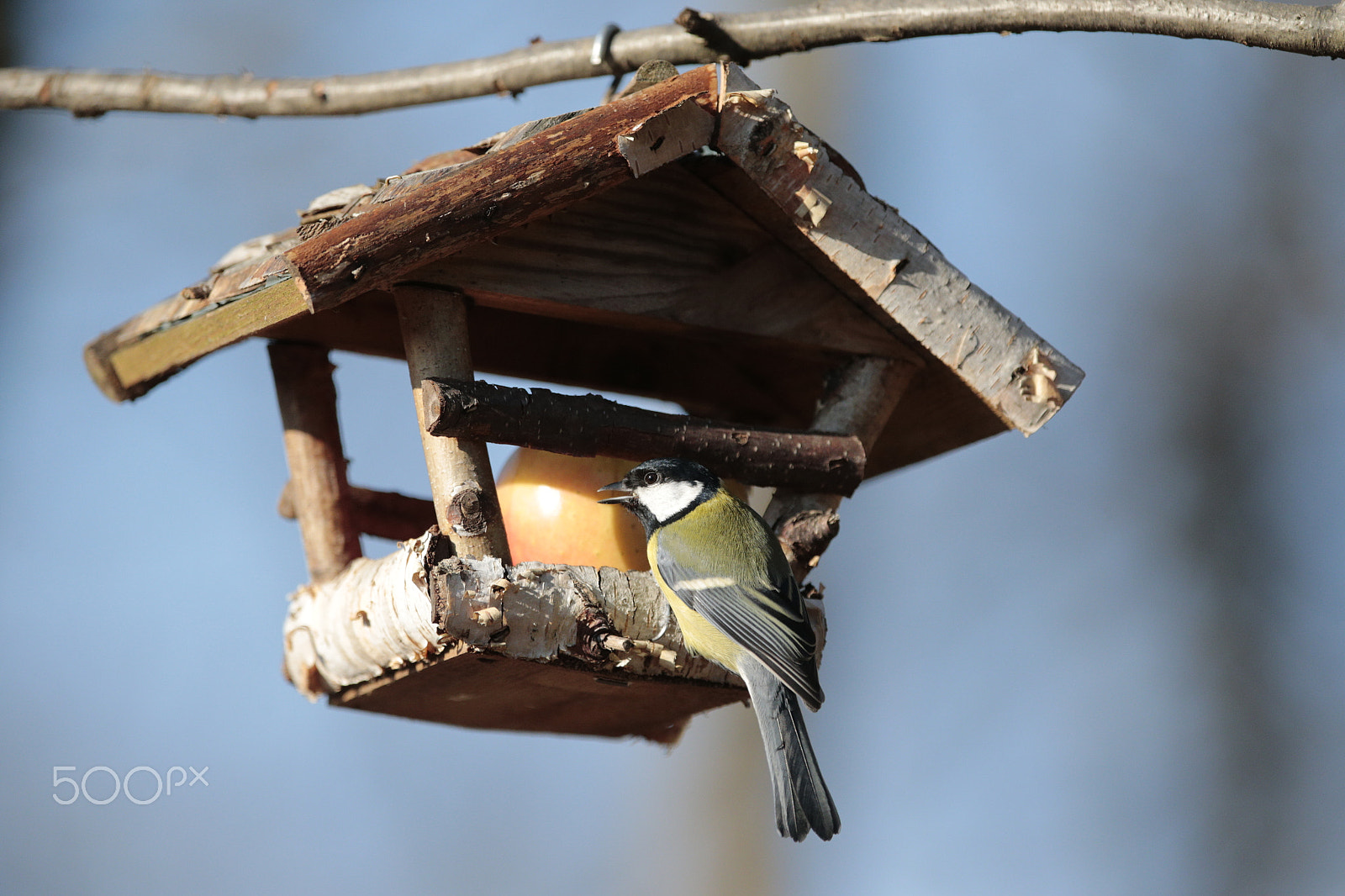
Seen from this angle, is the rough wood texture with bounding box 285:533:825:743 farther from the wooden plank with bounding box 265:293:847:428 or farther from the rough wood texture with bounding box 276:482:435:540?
the wooden plank with bounding box 265:293:847:428

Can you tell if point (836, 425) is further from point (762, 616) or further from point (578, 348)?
point (578, 348)

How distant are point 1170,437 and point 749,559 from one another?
4338 mm

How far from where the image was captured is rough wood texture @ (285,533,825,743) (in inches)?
66.9

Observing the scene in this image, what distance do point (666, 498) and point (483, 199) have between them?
66cm

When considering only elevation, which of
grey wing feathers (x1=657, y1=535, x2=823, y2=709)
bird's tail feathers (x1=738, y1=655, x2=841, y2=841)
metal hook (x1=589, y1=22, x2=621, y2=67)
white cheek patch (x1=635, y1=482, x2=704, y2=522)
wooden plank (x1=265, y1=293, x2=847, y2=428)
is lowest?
bird's tail feathers (x1=738, y1=655, x2=841, y2=841)

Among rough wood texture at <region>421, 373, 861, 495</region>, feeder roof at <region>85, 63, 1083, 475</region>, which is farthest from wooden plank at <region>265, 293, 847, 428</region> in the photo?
rough wood texture at <region>421, 373, 861, 495</region>

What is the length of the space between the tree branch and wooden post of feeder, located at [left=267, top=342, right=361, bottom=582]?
0.58m

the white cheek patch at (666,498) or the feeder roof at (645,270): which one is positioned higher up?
the feeder roof at (645,270)

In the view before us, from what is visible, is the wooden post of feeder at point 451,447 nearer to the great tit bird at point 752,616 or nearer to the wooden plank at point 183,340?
the wooden plank at point 183,340

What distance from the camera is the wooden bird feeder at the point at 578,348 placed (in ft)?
5.65

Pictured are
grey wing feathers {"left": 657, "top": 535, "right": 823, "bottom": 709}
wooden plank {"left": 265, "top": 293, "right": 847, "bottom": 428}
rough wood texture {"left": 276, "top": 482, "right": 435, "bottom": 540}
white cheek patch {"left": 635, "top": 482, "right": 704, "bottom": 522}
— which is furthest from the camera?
rough wood texture {"left": 276, "top": 482, "right": 435, "bottom": 540}

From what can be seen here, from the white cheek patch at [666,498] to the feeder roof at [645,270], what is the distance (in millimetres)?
308

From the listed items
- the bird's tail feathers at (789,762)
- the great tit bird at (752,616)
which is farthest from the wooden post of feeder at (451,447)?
the bird's tail feathers at (789,762)

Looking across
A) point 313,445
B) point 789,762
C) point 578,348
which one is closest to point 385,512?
point 313,445
